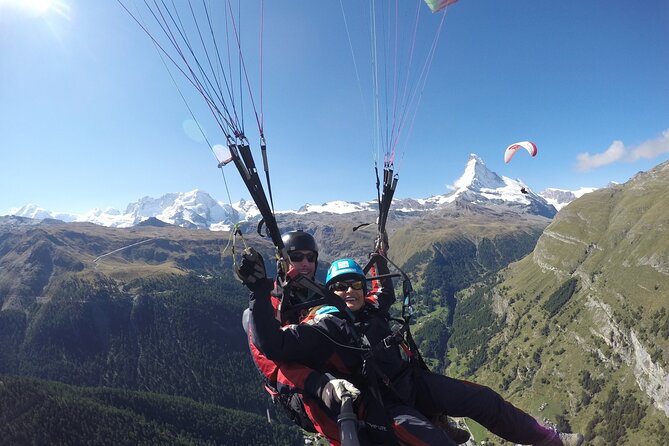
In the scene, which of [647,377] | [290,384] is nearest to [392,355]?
[290,384]

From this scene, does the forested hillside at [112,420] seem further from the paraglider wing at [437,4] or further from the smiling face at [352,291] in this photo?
the paraglider wing at [437,4]

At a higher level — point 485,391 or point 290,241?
point 290,241

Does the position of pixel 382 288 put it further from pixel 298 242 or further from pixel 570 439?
pixel 570 439

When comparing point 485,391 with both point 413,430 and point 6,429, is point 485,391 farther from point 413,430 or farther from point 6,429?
point 6,429

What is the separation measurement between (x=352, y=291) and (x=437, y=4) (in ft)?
32.6

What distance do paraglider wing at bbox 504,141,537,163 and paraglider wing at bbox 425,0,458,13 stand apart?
21778 mm

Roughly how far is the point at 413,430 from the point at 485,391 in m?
2.30

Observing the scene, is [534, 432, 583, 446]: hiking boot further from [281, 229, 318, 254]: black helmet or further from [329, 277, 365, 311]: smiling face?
[281, 229, 318, 254]: black helmet

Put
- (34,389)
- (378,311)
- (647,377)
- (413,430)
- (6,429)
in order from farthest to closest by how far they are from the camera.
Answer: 1. (647,377)
2. (34,389)
3. (6,429)
4. (378,311)
5. (413,430)

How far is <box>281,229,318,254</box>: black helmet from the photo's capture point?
10398 millimetres

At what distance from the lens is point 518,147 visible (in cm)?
3469

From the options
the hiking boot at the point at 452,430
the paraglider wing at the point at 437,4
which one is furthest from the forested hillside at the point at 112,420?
the paraglider wing at the point at 437,4

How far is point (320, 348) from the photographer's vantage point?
275 inches

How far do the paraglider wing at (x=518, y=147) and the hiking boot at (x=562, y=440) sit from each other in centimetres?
2681
